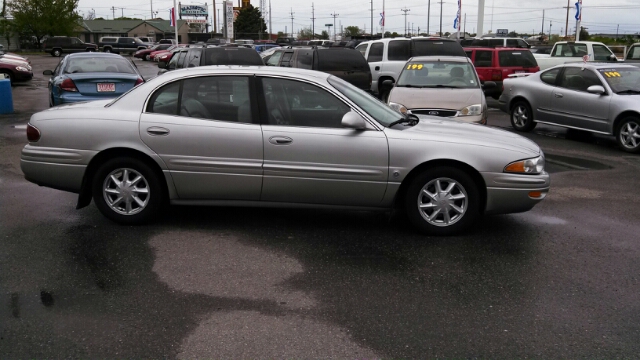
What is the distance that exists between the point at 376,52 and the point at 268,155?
13.3 meters

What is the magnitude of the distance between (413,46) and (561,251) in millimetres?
12559

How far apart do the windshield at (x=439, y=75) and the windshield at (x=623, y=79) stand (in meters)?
2.52

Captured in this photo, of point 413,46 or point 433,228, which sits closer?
point 433,228

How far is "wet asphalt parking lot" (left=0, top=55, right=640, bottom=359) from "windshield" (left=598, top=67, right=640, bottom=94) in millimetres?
4918

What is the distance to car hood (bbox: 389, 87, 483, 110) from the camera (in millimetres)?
10289

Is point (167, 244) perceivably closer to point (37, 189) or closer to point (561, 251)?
point (37, 189)

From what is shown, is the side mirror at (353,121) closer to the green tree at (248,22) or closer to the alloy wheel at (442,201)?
the alloy wheel at (442,201)

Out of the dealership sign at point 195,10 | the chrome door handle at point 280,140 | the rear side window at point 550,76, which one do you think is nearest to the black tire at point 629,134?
the rear side window at point 550,76

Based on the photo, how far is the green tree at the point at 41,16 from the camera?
6588 cm

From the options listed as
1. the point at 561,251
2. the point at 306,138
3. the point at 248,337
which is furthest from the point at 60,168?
the point at 561,251

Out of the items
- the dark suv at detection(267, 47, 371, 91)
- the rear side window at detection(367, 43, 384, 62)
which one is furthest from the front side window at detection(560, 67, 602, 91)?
the rear side window at detection(367, 43, 384, 62)

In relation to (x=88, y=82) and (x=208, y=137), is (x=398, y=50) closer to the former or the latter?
(x=88, y=82)

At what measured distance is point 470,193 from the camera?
5820 millimetres

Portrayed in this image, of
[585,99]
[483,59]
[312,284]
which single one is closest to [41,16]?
[483,59]
